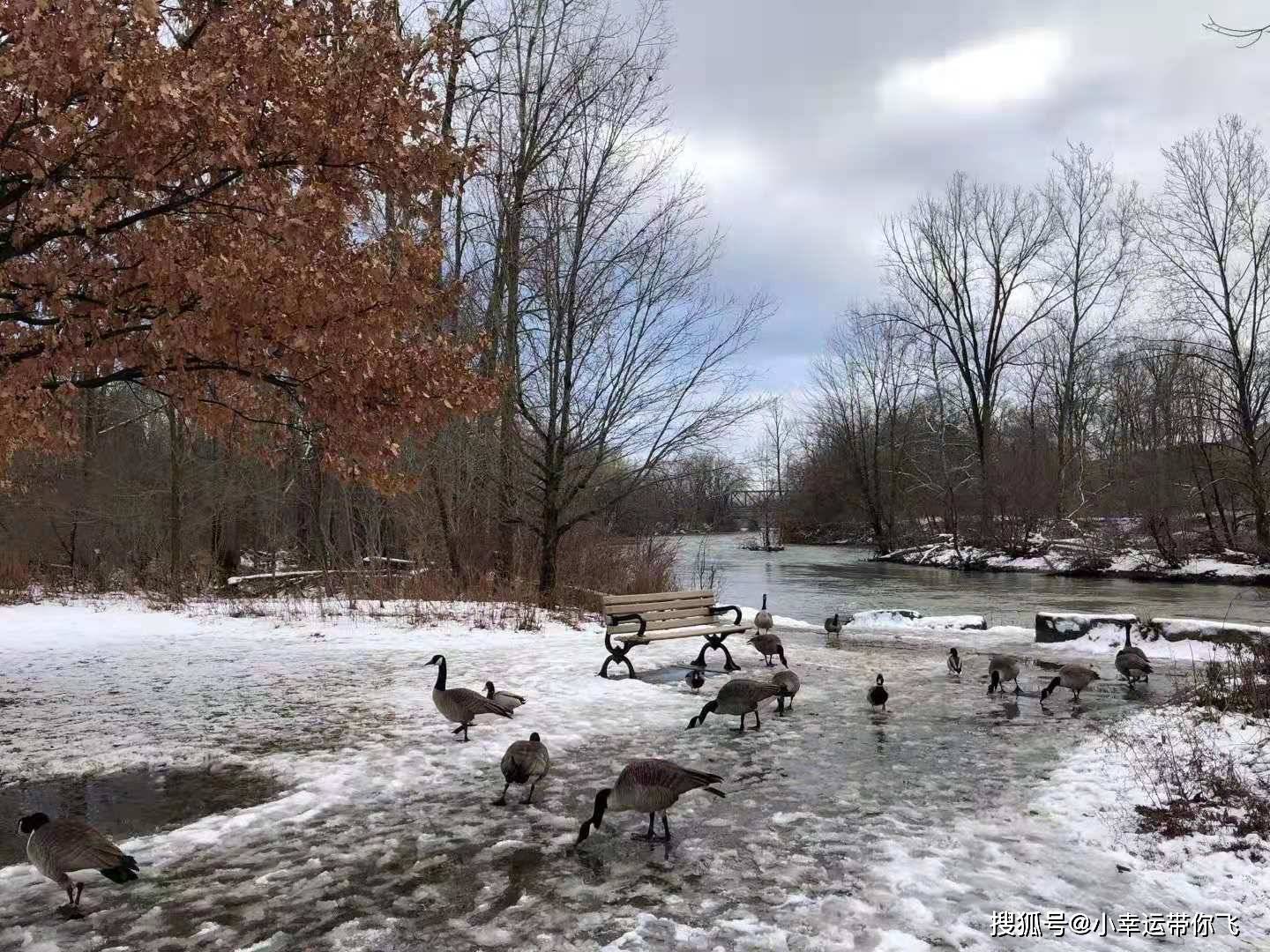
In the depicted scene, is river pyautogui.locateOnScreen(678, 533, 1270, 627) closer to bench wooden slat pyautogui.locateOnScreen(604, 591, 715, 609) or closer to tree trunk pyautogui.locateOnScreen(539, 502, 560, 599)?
tree trunk pyautogui.locateOnScreen(539, 502, 560, 599)

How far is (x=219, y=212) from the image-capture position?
677cm

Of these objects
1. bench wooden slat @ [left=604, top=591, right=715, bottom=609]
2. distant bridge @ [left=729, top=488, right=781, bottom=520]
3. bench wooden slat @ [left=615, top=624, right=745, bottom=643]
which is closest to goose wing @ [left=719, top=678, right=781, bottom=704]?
bench wooden slat @ [left=615, top=624, right=745, bottom=643]

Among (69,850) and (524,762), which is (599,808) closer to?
(524,762)

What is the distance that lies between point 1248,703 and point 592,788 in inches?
211

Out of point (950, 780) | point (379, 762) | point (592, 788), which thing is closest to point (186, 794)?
point (379, 762)

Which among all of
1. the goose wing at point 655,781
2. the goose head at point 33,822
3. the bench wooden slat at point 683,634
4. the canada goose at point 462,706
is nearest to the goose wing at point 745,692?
the canada goose at point 462,706

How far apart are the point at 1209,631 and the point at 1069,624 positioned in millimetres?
1760

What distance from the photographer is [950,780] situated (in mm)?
5422

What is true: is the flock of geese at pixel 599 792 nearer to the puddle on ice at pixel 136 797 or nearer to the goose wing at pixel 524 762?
the goose wing at pixel 524 762

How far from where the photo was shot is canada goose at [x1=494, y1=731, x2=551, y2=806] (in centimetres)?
489

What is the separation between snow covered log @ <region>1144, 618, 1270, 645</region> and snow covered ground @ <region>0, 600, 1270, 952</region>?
2358mm

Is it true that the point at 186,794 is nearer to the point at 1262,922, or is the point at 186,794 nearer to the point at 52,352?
the point at 52,352

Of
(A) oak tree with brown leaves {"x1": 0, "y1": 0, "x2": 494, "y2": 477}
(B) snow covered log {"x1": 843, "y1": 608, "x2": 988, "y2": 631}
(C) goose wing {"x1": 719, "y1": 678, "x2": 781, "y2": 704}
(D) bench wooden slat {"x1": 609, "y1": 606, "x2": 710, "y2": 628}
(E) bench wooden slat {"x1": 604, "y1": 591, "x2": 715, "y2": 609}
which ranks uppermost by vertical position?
(A) oak tree with brown leaves {"x1": 0, "y1": 0, "x2": 494, "y2": 477}

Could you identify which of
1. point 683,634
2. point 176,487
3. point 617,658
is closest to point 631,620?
point 683,634
